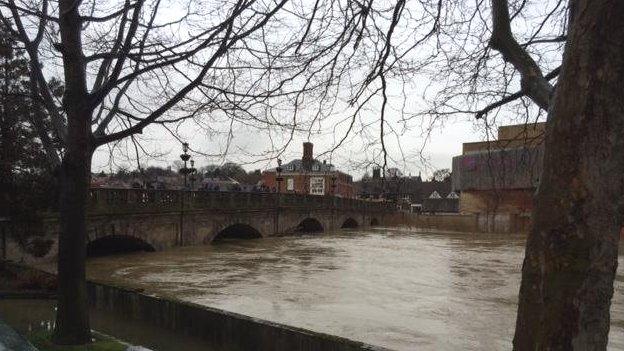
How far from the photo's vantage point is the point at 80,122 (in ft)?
21.4

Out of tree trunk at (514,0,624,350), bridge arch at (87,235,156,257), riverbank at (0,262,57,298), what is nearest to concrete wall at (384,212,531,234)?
bridge arch at (87,235,156,257)

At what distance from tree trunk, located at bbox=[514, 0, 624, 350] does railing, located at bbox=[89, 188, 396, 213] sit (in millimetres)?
21218

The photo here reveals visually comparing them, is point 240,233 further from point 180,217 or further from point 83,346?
point 83,346

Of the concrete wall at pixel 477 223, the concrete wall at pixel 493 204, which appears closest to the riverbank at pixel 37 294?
the concrete wall at pixel 493 204

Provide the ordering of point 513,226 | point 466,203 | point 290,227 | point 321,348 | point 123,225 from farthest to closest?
1. point 466,203
2. point 513,226
3. point 290,227
4. point 123,225
5. point 321,348

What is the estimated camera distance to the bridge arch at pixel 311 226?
4845 cm

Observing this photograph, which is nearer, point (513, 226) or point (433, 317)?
point (433, 317)

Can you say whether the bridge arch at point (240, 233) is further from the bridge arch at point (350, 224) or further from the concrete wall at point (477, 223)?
the concrete wall at point (477, 223)

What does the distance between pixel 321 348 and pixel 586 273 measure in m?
6.32

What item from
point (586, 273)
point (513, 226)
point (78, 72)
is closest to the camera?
point (586, 273)

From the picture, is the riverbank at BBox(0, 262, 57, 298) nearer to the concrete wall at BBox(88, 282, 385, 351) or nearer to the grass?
the concrete wall at BBox(88, 282, 385, 351)

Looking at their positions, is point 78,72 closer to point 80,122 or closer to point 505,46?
point 80,122

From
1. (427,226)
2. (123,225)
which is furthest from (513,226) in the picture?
(123,225)

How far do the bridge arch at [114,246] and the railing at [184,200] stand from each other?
82.0 inches
